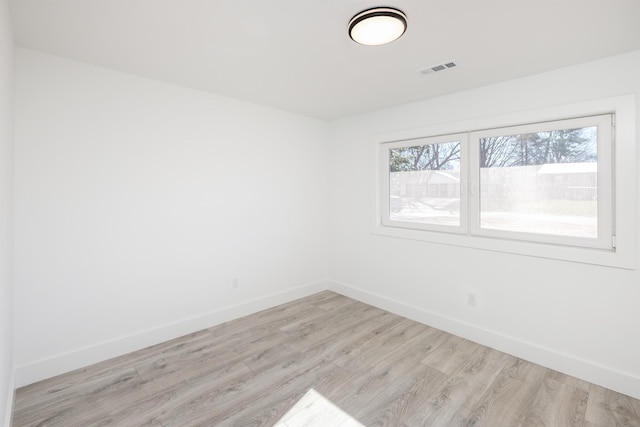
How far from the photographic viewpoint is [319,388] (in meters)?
2.32

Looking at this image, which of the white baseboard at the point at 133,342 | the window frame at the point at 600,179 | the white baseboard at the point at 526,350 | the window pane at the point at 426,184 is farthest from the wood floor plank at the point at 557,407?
the white baseboard at the point at 133,342

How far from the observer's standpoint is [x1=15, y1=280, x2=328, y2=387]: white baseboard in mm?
2352

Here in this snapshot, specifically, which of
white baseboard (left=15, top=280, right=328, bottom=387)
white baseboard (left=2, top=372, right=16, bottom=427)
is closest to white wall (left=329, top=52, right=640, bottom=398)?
white baseboard (left=15, top=280, right=328, bottom=387)

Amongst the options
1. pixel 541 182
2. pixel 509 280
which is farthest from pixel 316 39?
pixel 509 280

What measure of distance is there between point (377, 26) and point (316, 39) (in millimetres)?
439

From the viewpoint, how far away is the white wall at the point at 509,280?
90.8 inches

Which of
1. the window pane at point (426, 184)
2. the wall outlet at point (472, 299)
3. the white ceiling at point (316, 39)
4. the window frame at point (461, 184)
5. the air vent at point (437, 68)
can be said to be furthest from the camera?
the window pane at point (426, 184)

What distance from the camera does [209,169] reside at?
128 inches

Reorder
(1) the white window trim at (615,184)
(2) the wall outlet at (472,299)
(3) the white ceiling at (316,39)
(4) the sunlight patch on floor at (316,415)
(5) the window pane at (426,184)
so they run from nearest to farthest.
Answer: (3) the white ceiling at (316,39), (4) the sunlight patch on floor at (316,415), (1) the white window trim at (615,184), (2) the wall outlet at (472,299), (5) the window pane at (426,184)

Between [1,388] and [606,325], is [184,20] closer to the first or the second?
[1,388]

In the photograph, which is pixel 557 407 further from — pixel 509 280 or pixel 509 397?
pixel 509 280

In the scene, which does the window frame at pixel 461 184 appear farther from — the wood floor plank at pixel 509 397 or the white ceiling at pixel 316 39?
the wood floor plank at pixel 509 397

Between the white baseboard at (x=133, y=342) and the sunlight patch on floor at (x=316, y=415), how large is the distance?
60.4 inches

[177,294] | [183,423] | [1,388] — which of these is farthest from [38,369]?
[183,423]
